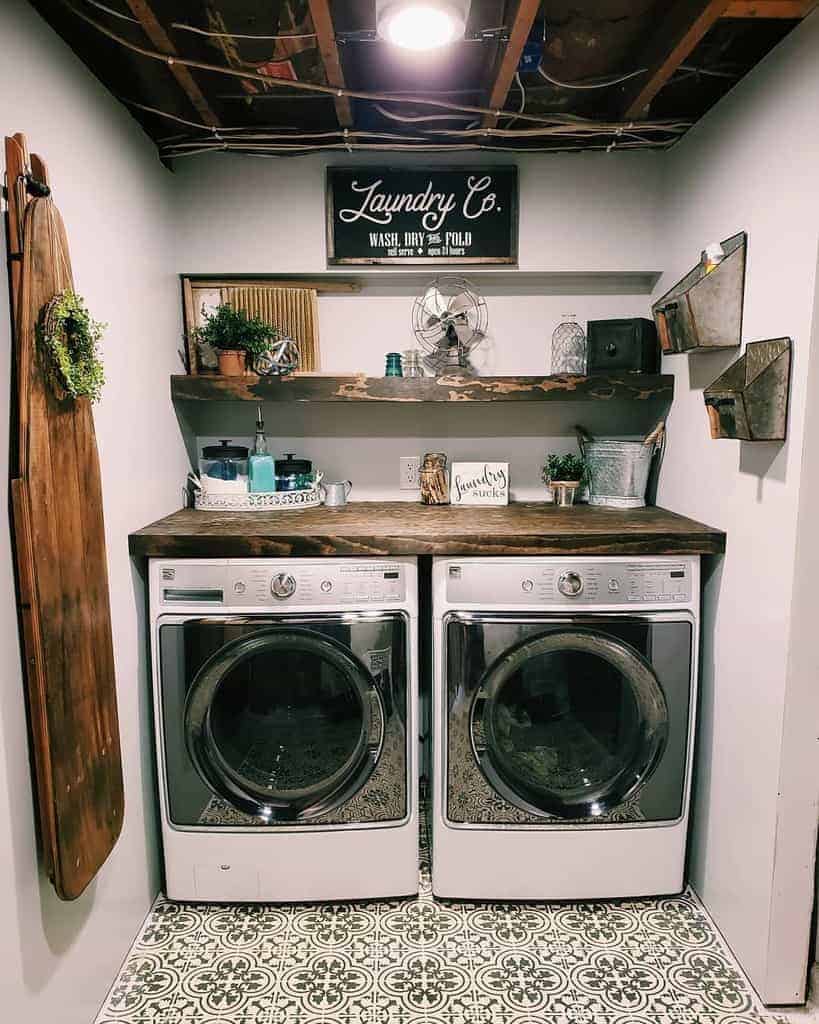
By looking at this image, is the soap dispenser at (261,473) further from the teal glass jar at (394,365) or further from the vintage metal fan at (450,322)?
the vintage metal fan at (450,322)

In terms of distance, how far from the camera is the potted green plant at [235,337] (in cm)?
228

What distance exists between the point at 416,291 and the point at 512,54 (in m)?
0.95

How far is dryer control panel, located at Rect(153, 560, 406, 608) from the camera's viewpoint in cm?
188

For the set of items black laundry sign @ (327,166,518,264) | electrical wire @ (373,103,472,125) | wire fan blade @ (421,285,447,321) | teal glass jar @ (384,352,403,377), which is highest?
electrical wire @ (373,103,472,125)

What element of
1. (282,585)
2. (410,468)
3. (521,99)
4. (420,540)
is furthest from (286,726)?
(521,99)

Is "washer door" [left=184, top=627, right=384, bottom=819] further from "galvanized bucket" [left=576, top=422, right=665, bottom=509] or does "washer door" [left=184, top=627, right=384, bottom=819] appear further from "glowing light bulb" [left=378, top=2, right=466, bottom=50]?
"glowing light bulb" [left=378, top=2, right=466, bottom=50]

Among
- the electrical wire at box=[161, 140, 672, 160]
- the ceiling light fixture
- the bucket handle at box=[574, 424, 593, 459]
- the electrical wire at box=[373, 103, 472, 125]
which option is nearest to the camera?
the ceiling light fixture

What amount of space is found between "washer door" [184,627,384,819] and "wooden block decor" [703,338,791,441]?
120 cm

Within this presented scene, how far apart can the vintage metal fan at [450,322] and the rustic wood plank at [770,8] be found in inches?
45.5

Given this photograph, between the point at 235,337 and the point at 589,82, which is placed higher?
the point at 589,82

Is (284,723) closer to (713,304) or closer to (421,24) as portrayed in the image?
(713,304)

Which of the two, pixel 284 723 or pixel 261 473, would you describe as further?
pixel 261 473

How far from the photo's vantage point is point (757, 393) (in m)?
1.58

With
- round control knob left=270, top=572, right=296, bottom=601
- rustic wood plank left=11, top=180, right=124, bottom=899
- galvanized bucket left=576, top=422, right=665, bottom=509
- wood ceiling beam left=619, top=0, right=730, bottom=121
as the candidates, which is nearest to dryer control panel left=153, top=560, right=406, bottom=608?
round control knob left=270, top=572, right=296, bottom=601
